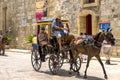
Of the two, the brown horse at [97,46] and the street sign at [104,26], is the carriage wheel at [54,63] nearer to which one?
the brown horse at [97,46]

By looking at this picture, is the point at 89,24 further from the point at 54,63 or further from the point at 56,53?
the point at 54,63

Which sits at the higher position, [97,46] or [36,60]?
[97,46]

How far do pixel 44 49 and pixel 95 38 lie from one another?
2.45 m

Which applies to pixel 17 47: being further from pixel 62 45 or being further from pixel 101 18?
pixel 62 45

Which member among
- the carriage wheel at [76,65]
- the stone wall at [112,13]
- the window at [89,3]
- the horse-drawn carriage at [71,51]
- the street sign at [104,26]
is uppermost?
the window at [89,3]

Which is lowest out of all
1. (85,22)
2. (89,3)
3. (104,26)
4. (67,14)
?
(104,26)

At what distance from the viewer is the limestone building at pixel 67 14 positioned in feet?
57.2

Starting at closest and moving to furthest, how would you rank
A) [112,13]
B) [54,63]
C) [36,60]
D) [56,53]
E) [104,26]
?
[54,63], [56,53], [36,60], [112,13], [104,26]

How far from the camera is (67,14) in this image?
67.5 ft

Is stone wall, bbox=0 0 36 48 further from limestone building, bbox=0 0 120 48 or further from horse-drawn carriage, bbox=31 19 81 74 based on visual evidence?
horse-drawn carriage, bbox=31 19 81 74

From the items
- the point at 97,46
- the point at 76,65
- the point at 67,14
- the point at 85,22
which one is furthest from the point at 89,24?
the point at 97,46

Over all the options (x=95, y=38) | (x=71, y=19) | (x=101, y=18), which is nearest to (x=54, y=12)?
(x=71, y=19)

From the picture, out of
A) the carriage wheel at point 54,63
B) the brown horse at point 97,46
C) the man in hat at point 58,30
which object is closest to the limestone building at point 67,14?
the man in hat at point 58,30

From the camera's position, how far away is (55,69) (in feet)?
34.3
